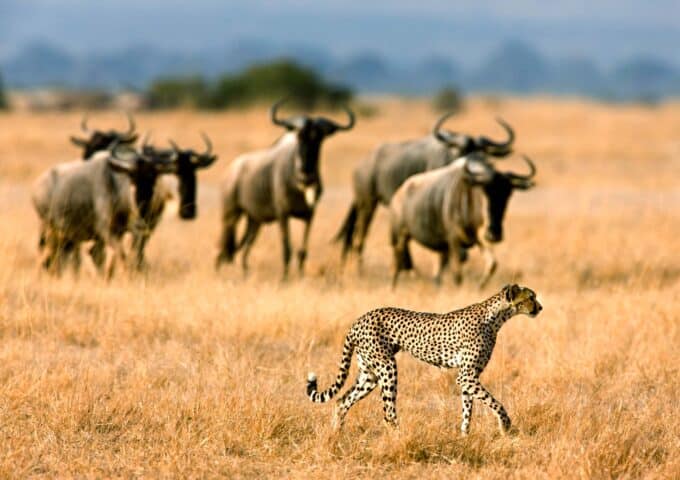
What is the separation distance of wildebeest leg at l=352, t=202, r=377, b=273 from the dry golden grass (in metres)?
0.38

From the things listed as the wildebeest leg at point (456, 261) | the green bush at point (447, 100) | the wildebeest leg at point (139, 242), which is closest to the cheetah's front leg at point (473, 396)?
the wildebeest leg at point (456, 261)

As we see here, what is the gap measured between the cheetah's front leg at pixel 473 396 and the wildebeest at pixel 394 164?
7.28 metres

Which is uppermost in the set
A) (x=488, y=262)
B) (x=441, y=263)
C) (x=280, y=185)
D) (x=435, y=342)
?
(x=435, y=342)

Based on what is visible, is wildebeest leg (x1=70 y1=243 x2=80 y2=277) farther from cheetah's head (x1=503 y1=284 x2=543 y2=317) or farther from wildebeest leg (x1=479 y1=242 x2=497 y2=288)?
cheetah's head (x1=503 y1=284 x2=543 y2=317)

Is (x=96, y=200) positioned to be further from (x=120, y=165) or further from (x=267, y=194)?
(x=267, y=194)

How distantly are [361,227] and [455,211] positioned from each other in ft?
8.69

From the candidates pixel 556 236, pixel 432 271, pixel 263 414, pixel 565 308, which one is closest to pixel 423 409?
pixel 263 414

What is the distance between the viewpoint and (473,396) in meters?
6.31

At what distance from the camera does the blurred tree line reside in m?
44.5

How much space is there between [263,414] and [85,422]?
3.27 feet

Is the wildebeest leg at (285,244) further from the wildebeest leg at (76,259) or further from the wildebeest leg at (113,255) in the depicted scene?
the wildebeest leg at (76,259)

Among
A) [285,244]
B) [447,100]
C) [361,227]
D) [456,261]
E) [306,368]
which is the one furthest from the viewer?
[447,100]

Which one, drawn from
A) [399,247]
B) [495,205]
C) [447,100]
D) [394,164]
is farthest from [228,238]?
[447,100]

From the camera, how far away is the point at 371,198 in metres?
14.8
